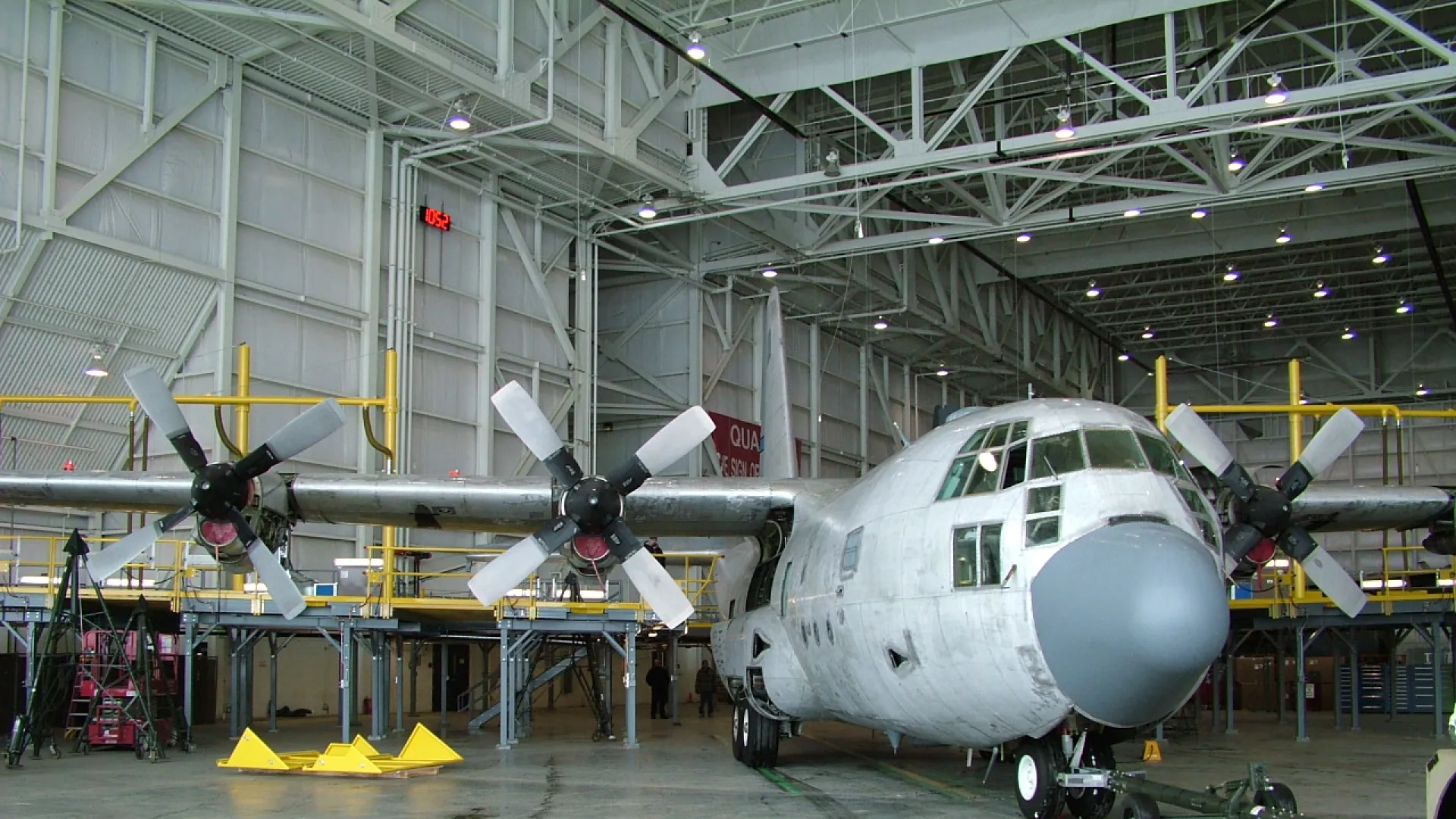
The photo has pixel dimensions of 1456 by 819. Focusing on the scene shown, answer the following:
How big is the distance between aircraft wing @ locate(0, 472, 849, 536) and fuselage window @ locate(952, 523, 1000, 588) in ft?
18.3

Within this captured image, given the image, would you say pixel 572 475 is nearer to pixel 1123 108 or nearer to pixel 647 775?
pixel 647 775

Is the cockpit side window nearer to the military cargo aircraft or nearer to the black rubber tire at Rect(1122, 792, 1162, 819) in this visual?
the military cargo aircraft

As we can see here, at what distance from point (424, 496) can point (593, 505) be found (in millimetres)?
3364

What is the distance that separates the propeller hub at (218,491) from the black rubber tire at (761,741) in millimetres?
7170

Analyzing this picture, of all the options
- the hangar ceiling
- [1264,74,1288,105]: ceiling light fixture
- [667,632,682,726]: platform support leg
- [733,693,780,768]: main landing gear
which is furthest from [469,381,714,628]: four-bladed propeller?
[667,632,682,726]: platform support leg

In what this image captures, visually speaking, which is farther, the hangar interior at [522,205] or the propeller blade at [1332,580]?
the hangar interior at [522,205]

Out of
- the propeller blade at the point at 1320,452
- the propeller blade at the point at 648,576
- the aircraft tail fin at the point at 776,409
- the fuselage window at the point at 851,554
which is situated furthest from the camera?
the aircraft tail fin at the point at 776,409

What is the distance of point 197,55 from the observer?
24172 millimetres

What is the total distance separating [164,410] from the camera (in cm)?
1583

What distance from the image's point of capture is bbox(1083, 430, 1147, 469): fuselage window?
36.0ft

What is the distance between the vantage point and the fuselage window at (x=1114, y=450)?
10969 millimetres

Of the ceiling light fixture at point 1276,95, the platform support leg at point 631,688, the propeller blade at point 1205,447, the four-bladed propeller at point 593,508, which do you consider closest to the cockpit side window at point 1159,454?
the propeller blade at point 1205,447

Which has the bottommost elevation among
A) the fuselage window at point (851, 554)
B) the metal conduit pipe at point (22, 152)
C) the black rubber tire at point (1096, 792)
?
the black rubber tire at point (1096, 792)

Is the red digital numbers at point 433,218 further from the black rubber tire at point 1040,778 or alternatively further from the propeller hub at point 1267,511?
the black rubber tire at point 1040,778
